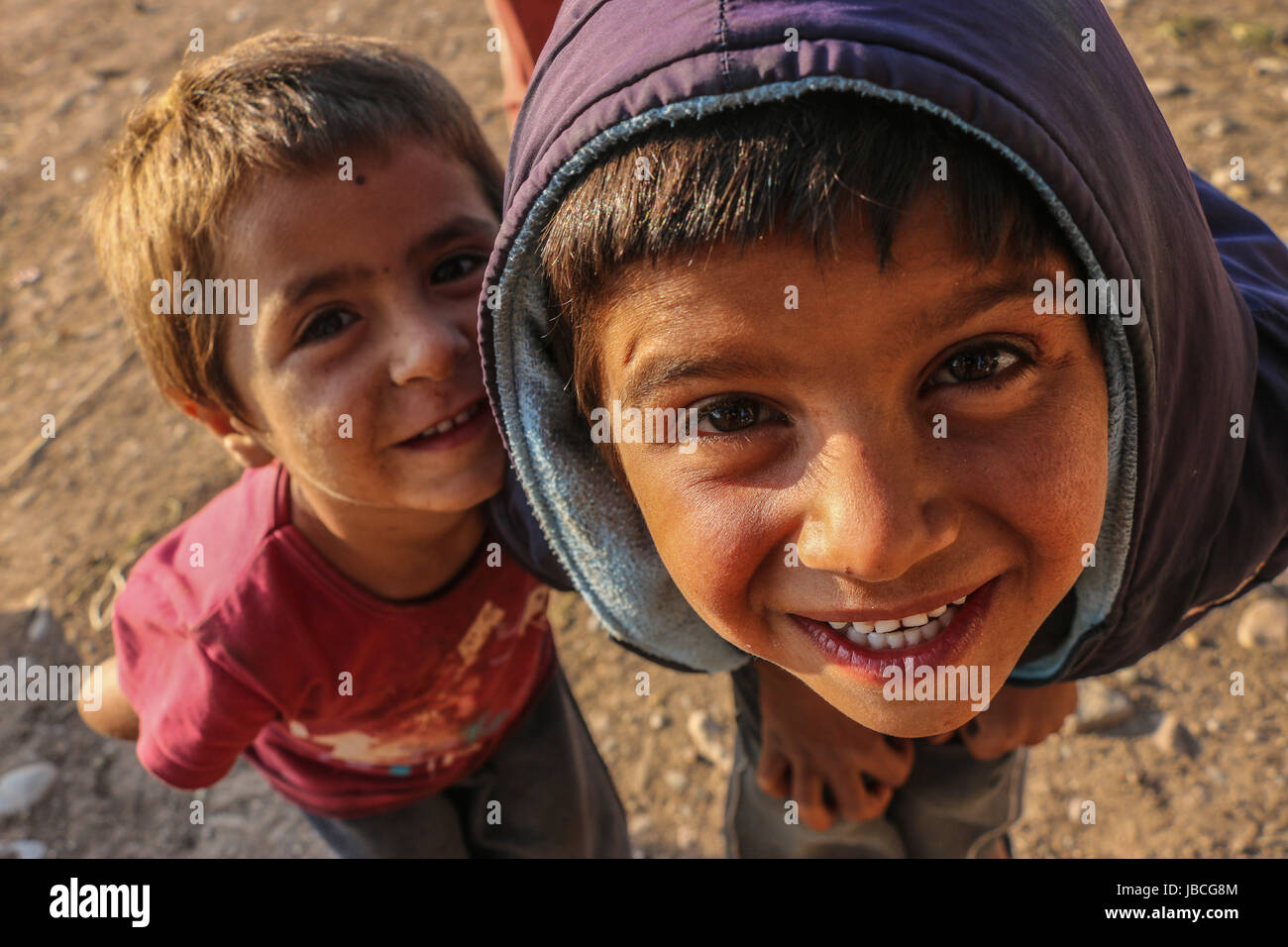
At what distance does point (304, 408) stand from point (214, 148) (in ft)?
1.48

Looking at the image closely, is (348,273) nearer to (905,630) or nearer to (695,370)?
(695,370)

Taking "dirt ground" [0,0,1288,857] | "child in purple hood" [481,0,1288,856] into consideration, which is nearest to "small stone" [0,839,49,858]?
"dirt ground" [0,0,1288,857]

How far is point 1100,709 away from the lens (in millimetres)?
2709

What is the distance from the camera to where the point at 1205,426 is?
4.86ft

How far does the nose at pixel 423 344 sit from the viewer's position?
1.71 meters

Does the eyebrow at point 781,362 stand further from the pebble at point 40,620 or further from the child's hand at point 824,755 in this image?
the pebble at point 40,620

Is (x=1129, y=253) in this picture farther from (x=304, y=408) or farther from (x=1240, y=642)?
(x=1240, y=642)

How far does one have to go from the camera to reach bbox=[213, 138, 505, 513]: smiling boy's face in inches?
68.3

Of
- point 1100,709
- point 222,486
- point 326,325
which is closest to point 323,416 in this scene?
point 326,325

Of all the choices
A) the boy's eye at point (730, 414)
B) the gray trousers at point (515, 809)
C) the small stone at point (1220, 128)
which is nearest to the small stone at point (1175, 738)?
the gray trousers at point (515, 809)

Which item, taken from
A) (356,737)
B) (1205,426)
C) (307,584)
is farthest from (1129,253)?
(356,737)

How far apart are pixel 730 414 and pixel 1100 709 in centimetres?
185

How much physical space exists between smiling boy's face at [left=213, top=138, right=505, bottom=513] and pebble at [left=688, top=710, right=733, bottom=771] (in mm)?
1313

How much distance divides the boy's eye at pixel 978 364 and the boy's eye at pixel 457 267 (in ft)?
3.00
